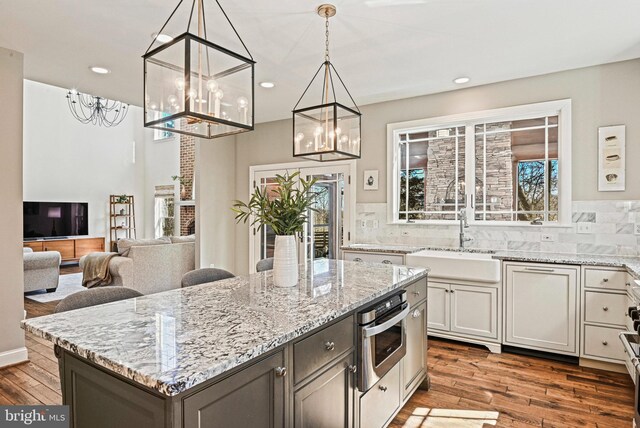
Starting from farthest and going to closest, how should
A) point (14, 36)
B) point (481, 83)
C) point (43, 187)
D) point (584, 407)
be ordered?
point (43, 187), point (481, 83), point (14, 36), point (584, 407)

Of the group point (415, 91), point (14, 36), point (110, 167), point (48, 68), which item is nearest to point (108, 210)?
point (110, 167)

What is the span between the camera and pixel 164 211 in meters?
10.1

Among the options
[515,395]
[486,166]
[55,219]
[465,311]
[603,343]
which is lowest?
[515,395]

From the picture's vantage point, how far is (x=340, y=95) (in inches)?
182

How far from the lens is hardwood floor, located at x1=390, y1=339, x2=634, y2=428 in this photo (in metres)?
2.40

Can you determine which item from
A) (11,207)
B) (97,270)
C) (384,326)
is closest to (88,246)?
(97,270)

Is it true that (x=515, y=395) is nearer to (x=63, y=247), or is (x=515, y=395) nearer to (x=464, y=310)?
(x=464, y=310)

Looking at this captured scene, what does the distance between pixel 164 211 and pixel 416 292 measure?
29.5ft

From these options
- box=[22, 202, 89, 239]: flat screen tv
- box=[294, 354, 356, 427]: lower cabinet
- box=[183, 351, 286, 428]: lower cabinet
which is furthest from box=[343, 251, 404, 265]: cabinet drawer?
box=[22, 202, 89, 239]: flat screen tv

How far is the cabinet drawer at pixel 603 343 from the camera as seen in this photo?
10.0 ft

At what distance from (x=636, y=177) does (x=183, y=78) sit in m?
3.98

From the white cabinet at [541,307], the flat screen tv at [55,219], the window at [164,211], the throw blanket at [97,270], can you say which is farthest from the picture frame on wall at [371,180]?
the flat screen tv at [55,219]

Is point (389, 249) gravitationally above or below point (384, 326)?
above

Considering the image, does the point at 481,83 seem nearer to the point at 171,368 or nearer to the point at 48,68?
the point at 171,368
